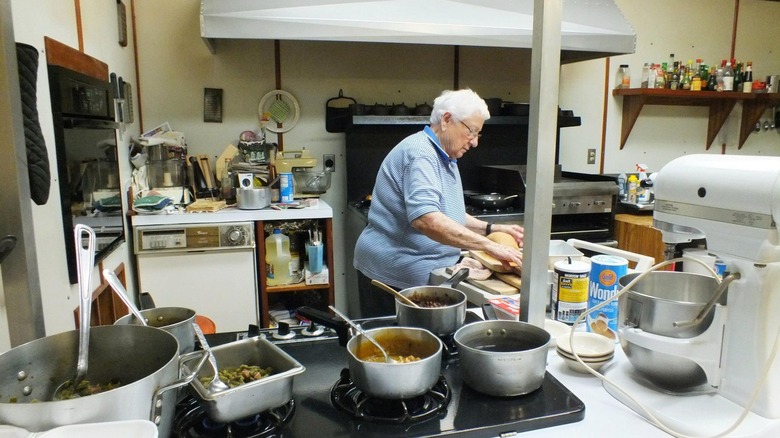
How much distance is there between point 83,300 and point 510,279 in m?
1.13

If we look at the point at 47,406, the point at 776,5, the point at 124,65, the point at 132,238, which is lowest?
the point at 132,238

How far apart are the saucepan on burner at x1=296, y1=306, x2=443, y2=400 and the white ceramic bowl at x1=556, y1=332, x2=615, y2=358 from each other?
1.02 ft

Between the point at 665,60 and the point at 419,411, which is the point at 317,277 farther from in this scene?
the point at 665,60

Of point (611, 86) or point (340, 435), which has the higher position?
point (611, 86)

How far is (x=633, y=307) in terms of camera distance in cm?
94

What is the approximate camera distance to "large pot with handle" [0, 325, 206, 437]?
0.58 m

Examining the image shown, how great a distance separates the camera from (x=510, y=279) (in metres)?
1.53

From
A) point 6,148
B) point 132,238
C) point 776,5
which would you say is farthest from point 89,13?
point 776,5

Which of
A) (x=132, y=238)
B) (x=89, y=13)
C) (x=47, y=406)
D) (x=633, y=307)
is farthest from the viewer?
(x=132, y=238)

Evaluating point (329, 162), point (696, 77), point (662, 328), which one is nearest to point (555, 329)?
point (662, 328)

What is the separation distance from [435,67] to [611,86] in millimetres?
1307

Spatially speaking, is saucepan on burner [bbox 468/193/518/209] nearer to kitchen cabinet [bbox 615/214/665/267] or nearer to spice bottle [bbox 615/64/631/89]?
kitchen cabinet [bbox 615/214/665/267]

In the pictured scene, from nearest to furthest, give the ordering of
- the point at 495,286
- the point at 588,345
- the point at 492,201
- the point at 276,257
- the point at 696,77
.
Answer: the point at 588,345 → the point at 495,286 → the point at 276,257 → the point at 492,201 → the point at 696,77

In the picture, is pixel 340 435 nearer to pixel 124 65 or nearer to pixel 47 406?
pixel 47 406
